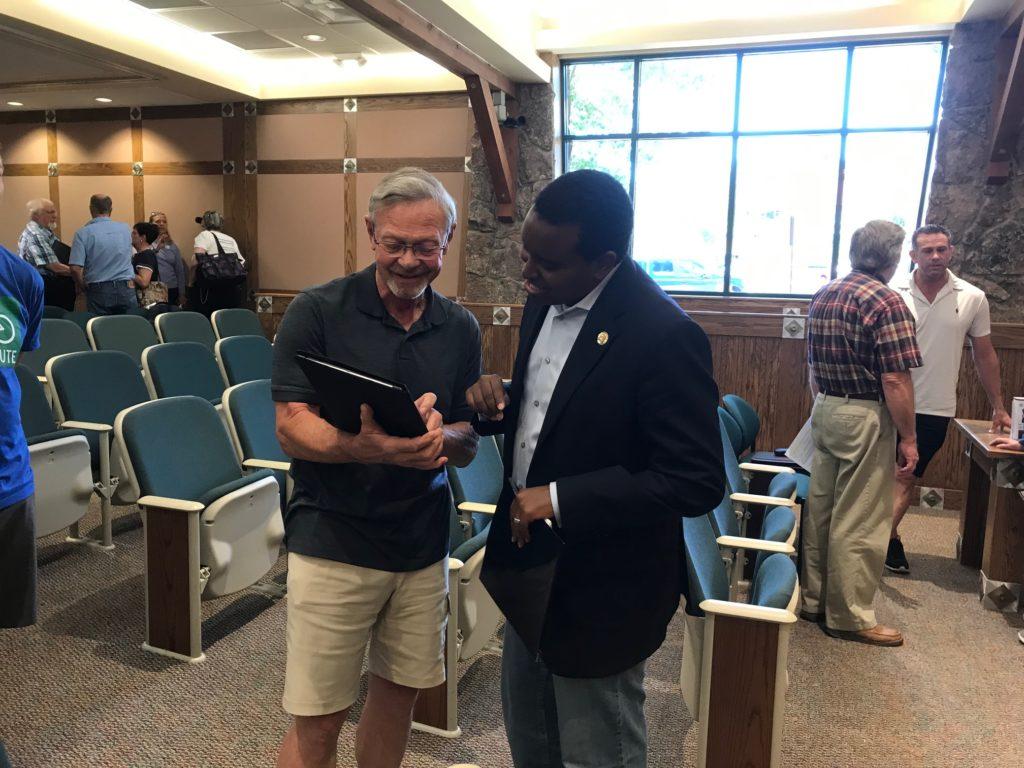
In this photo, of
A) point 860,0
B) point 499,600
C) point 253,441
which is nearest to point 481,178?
point 860,0

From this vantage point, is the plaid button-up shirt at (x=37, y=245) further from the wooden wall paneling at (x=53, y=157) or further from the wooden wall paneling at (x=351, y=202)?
the wooden wall paneling at (x=351, y=202)

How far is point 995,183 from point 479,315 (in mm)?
3745

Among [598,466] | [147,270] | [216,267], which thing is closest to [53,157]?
[147,270]

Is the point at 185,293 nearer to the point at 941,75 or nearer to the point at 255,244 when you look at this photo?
the point at 255,244

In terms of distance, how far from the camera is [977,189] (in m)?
5.08

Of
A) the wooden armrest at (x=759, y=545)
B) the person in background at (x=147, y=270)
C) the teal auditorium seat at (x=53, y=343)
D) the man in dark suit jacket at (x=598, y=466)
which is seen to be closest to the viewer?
the man in dark suit jacket at (x=598, y=466)

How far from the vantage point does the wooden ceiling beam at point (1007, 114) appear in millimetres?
4516

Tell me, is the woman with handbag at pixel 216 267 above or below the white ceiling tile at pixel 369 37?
below

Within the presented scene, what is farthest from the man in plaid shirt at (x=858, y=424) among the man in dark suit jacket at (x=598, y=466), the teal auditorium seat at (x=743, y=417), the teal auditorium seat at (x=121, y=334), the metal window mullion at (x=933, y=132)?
the teal auditorium seat at (x=121, y=334)

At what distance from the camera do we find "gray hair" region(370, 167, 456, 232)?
144 centimetres

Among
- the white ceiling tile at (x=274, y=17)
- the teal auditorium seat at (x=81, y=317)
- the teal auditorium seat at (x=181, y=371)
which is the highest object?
the white ceiling tile at (x=274, y=17)

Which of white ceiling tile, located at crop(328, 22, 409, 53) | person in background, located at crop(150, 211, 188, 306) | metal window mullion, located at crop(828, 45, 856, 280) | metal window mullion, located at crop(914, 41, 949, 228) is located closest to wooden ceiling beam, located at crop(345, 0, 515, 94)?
white ceiling tile, located at crop(328, 22, 409, 53)

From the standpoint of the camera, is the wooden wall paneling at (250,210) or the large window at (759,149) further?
the wooden wall paneling at (250,210)

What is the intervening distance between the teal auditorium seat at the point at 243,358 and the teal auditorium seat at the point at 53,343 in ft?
2.39
